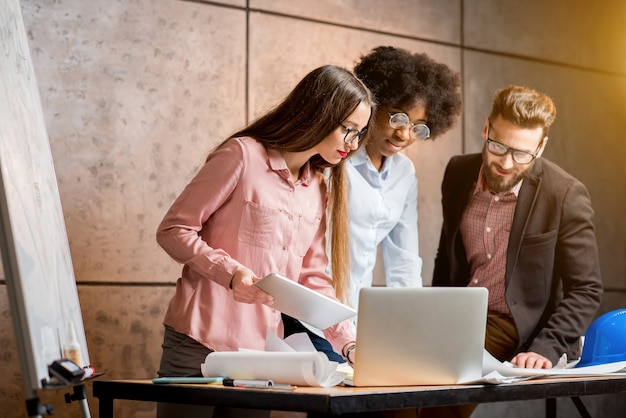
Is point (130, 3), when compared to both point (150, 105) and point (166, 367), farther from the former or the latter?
point (166, 367)

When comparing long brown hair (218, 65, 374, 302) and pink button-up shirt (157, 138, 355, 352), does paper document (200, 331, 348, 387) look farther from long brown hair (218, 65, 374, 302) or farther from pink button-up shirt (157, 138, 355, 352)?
long brown hair (218, 65, 374, 302)

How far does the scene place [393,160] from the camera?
3.35 metres

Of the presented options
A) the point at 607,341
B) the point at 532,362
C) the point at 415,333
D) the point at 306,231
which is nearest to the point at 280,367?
the point at 415,333

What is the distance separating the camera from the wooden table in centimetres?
167

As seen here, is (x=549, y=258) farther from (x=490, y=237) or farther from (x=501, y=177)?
(x=501, y=177)

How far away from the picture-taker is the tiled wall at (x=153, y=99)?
3.43m

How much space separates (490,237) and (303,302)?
62.5 inches

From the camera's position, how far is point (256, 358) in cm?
189

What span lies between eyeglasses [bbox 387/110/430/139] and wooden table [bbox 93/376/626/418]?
4.07ft

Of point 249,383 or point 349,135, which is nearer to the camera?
point 249,383

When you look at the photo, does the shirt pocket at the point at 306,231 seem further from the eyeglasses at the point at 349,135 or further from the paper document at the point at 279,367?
the paper document at the point at 279,367

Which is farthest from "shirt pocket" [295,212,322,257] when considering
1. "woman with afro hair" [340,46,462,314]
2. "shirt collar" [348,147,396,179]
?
"shirt collar" [348,147,396,179]

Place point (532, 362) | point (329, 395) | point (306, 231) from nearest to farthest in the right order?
point (329, 395)
point (306, 231)
point (532, 362)

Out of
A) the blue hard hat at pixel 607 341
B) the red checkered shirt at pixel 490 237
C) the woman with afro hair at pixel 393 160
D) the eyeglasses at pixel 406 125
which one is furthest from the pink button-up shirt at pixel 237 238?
the red checkered shirt at pixel 490 237
